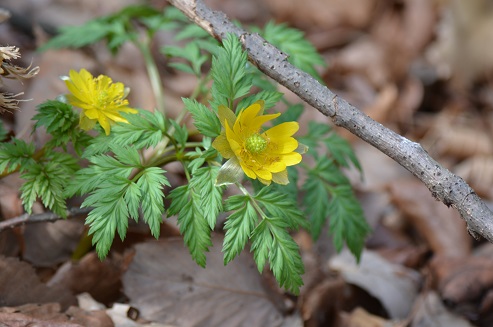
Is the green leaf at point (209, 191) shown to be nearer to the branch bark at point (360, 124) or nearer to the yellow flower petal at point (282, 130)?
the yellow flower petal at point (282, 130)

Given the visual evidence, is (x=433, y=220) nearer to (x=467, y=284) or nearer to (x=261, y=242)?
(x=467, y=284)

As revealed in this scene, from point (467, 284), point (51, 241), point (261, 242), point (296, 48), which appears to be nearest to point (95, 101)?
point (261, 242)

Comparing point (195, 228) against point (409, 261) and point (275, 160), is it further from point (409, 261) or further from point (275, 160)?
point (409, 261)

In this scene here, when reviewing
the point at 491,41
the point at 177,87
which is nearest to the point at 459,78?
the point at 491,41

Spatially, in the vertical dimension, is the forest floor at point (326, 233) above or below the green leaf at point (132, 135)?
below

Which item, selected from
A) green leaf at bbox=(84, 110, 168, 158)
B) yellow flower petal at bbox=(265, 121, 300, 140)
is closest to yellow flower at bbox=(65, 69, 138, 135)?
green leaf at bbox=(84, 110, 168, 158)

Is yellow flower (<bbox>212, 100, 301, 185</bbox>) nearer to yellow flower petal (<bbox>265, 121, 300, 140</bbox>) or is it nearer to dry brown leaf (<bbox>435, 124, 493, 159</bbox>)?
yellow flower petal (<bbox>265, 121, 300, 140</bbox>)

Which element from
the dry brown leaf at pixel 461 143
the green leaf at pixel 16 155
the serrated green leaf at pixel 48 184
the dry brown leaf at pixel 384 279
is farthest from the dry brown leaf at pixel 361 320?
the dry brown leaf at pixel 461 143
